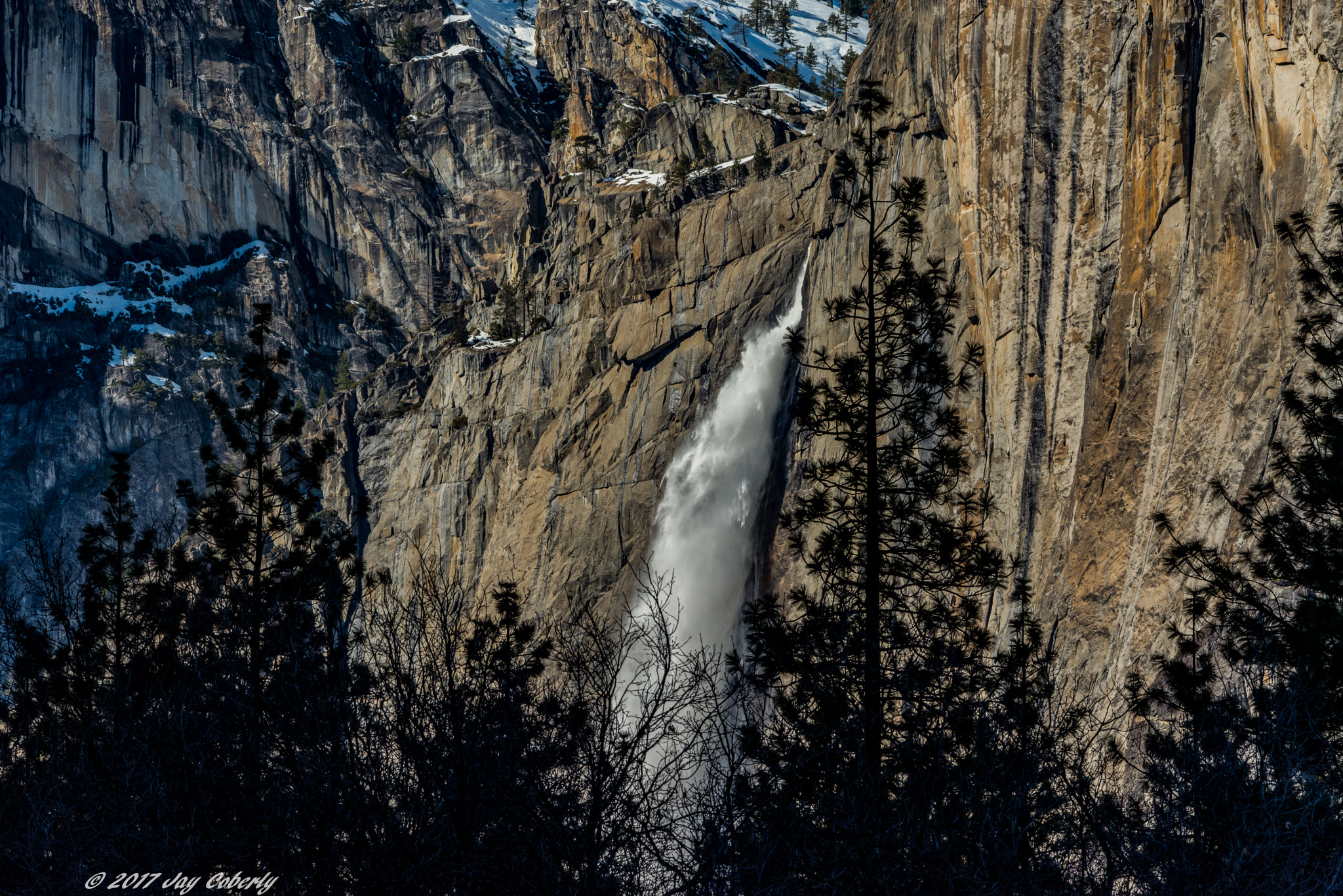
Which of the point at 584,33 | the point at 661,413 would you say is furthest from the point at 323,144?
the point at 661,413

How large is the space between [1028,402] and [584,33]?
90675mm

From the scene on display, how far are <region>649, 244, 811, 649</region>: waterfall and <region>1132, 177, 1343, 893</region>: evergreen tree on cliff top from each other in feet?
93.5

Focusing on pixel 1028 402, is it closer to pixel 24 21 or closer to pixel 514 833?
pixel 514 833

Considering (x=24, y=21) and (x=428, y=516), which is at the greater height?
(x=24, y=21)

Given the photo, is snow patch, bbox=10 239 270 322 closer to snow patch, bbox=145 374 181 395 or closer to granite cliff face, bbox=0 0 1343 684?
granite cliff face, bbox=0 0 1343 684

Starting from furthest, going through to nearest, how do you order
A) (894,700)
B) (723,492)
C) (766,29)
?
(766,29) → (723,492) → (894,700)

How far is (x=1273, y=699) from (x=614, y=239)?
52.9 metres

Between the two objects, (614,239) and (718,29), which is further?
(718,29)

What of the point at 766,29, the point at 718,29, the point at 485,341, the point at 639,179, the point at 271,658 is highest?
the point at 766,29

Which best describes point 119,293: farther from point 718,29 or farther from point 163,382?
point 718,29

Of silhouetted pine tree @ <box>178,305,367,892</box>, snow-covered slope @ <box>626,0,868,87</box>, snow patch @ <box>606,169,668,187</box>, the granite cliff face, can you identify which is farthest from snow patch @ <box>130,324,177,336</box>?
silhouetted pine tree @ <box>178,305,367,892</box>

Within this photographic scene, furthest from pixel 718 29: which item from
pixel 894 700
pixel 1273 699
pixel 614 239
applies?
pixel 894 700

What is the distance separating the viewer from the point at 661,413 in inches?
2099

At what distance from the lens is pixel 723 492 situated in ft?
157
